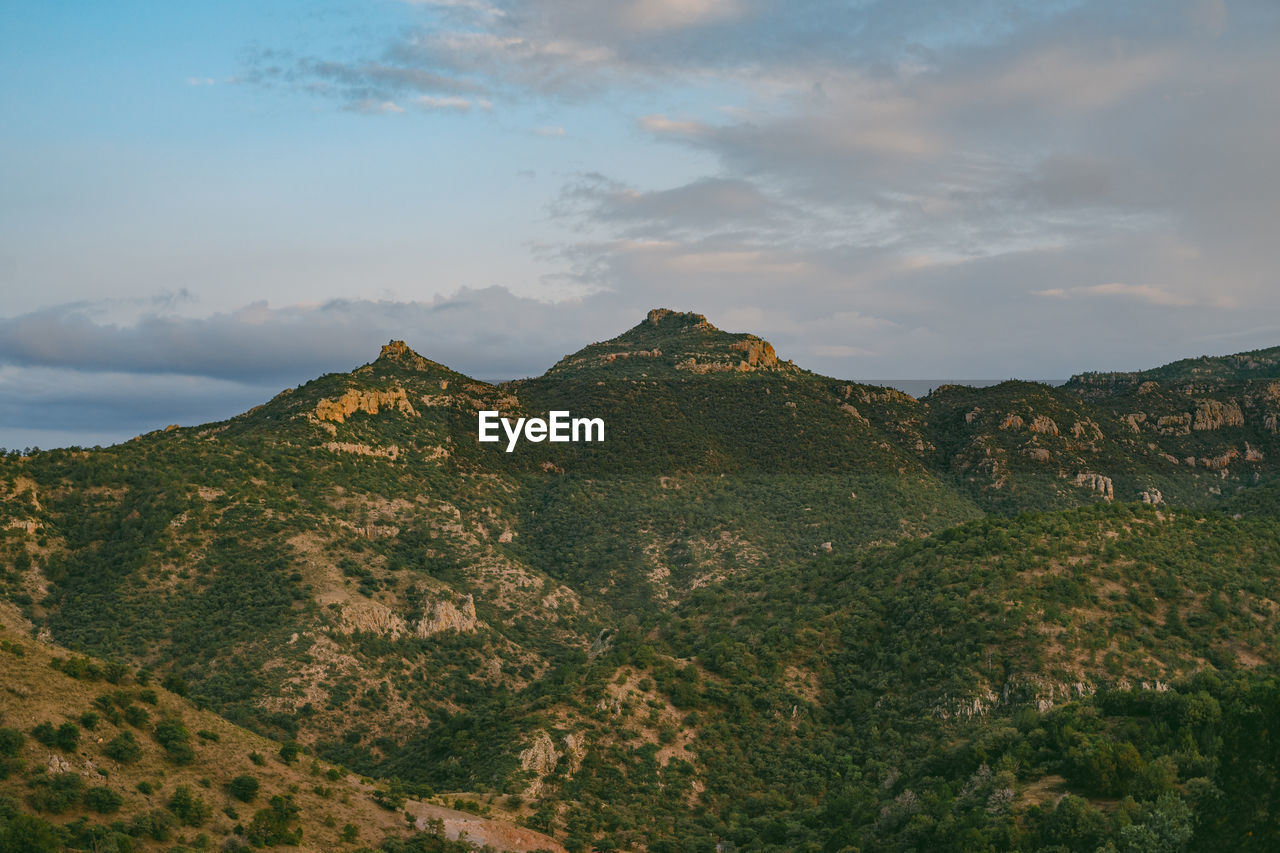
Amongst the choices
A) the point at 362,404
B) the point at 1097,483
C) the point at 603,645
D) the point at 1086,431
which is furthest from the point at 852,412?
the point at 603,645

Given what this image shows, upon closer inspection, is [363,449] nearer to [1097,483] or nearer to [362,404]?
[362,404]

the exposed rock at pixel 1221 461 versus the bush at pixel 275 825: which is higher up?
the exposed rock at pixel 1221 461

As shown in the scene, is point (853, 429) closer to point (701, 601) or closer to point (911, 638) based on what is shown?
point (701, 601)

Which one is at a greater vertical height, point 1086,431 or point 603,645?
point 1086,431

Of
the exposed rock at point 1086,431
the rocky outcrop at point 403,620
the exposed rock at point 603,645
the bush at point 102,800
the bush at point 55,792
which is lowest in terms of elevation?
the exposed rock at point 603,645

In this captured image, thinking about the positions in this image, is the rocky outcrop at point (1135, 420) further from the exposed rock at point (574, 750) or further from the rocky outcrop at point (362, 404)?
the exposed rock at point (574, 750)

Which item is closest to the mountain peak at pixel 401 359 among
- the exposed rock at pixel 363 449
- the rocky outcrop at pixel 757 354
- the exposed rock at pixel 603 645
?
the exposed rock at pixel 363 449

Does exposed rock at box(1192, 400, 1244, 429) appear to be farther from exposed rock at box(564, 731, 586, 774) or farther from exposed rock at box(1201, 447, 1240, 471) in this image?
exposed rock at box(564, 731, 586, 774)
